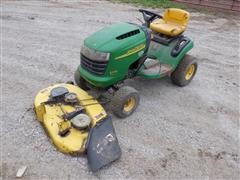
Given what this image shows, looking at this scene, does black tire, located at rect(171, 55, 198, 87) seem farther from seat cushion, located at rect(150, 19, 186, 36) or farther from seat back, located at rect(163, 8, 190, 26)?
seat back, located at rect(163, 8, 190, 26)

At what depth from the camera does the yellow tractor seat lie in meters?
5.01

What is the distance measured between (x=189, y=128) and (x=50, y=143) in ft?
5.70

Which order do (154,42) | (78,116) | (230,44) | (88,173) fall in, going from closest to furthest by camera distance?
(88,173), (78,116), (154,42), (230,44)

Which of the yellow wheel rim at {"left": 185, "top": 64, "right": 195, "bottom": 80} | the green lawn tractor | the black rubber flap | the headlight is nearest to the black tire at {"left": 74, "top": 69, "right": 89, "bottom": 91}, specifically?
the green lawn tractor

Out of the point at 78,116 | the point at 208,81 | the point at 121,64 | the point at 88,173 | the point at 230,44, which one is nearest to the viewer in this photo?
the point at 88,173

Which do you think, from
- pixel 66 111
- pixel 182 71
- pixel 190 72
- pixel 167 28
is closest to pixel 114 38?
pixel 66 111

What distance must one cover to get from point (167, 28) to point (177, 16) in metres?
0.32

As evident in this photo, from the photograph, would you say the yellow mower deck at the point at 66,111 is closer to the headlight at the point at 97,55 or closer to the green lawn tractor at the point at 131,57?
the green lawn tractor at the point at 131,57

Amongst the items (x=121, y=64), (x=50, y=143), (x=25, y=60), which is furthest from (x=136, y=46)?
(x=25, y=60)

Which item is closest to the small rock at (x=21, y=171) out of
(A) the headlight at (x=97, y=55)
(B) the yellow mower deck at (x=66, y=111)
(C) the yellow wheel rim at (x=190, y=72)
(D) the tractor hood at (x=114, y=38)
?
(B) the yellow mower deck at (x=66, y=111)

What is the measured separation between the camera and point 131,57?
4293 mm

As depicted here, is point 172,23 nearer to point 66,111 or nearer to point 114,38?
point 114,38

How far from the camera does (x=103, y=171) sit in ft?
11.7

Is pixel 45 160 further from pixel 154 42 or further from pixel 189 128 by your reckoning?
pixel 154 42
